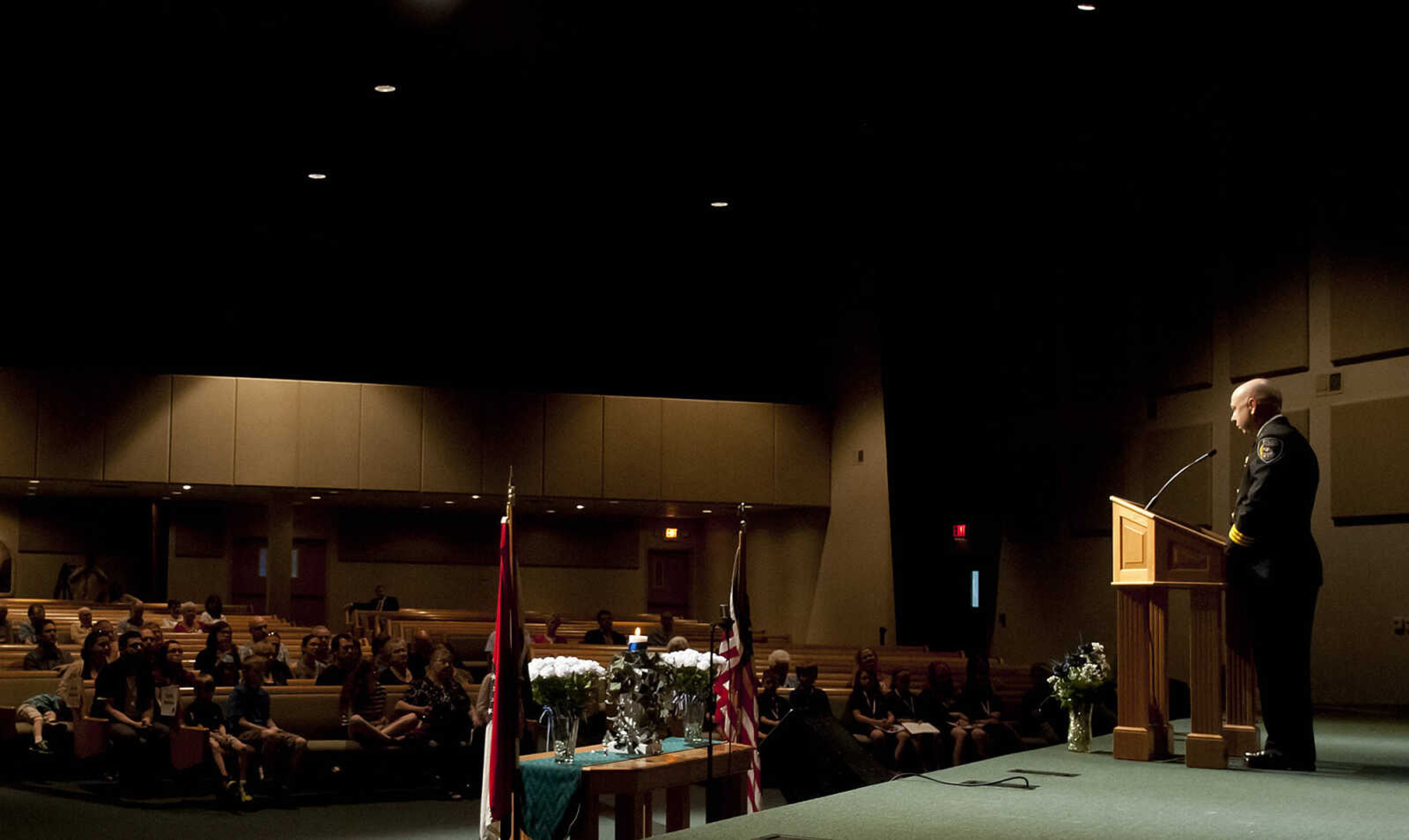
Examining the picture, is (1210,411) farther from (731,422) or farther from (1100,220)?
(731,422)

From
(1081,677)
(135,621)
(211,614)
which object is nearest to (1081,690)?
(1081,677)

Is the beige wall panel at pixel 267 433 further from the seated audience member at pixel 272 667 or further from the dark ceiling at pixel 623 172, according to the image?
the seated audience member at pixel 272 667

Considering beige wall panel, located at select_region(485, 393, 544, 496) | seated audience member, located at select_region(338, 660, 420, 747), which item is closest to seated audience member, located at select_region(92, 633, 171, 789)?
seated audience member, located at select_region(338, 660, 420, 747)

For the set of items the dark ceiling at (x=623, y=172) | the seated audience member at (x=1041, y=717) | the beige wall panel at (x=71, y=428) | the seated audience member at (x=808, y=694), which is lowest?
the seated audience member at (x=1041, y=717)

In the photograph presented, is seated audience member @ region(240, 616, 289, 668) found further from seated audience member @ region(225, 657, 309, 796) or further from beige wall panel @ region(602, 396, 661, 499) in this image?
beige wall panel @ region(602, 396, 661, 499)

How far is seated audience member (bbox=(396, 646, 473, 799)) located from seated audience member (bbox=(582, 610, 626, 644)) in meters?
5.50

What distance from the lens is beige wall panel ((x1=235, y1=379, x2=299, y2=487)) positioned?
17625mm

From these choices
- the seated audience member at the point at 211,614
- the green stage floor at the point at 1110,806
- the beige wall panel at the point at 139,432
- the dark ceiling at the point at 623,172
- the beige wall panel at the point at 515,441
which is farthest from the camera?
the beige wall panel at the point at 515,441

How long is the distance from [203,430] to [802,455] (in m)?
8.07

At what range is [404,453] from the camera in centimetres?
1827

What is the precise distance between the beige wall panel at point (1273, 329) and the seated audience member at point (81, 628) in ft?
35.9

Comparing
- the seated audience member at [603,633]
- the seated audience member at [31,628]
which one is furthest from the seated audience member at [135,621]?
the seated audience member at [603,633]

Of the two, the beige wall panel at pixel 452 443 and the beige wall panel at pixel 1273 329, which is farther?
the beige wall panel at pixel 452 443

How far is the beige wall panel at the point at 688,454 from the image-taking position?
19.2m
